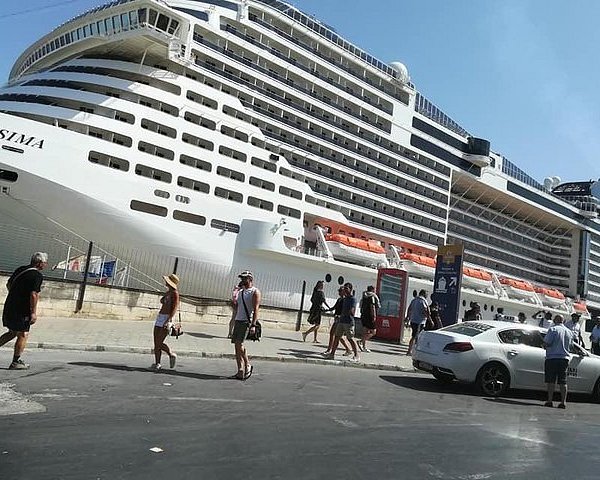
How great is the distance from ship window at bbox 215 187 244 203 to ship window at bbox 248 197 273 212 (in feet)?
2.10

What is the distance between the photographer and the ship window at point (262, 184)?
26188mm

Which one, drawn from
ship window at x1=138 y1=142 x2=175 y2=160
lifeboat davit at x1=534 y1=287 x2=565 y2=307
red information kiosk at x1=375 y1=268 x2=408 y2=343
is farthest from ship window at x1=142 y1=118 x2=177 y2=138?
lifeboat davit at x1=534 y1=287 x2=565 y2=307

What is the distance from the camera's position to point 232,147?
25.5 metres

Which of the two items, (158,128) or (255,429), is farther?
(158,128)

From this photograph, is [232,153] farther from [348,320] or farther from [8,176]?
[348,320]

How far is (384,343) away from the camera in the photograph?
17.9m

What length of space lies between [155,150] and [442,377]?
648 inches

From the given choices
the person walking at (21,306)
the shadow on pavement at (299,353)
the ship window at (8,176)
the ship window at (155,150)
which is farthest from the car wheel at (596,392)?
the ship window at (8,176)

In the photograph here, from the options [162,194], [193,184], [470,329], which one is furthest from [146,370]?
[193,184]

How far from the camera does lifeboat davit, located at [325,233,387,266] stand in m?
28.7

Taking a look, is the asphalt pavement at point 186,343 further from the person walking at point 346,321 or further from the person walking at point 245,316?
the person walking at point 245,316

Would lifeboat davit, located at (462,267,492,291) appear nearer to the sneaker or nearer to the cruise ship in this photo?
the cruise ship

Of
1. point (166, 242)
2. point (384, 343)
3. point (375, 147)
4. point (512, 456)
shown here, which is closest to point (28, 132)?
point (166, 242)

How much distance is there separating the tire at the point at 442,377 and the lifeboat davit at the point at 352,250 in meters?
17.7
